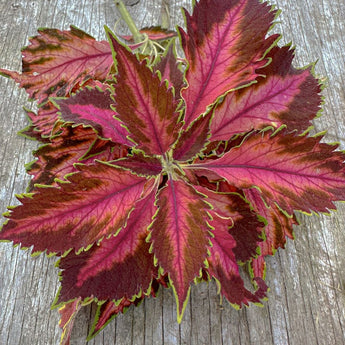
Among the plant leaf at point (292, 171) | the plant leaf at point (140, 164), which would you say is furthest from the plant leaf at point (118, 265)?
the plant leaf at point (292, 171)

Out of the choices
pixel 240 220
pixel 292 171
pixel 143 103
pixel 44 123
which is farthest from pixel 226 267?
pixel 44 123

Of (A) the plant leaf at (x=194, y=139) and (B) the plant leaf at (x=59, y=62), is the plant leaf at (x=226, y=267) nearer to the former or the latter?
(A) the plant leaf at (x=194, y=139)

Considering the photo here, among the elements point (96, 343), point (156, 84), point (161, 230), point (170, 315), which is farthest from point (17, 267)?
point (156, 84)

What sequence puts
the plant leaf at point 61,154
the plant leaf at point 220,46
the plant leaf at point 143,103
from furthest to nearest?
the plant leaf at point 61,154, the plant leaf at point 220,46, the plant leaf at point 143,103

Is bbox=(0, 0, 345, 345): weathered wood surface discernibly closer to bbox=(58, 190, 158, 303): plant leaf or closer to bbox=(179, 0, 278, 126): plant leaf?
bbox=(58, 190, 158, 303): plant leaf

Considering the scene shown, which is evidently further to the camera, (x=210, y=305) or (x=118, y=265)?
(x=210, y=305)

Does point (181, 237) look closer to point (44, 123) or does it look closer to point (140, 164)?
point (140, 164)

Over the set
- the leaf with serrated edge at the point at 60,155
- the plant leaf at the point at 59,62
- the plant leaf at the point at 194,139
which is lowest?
the plant leaf at the point at 194,139
